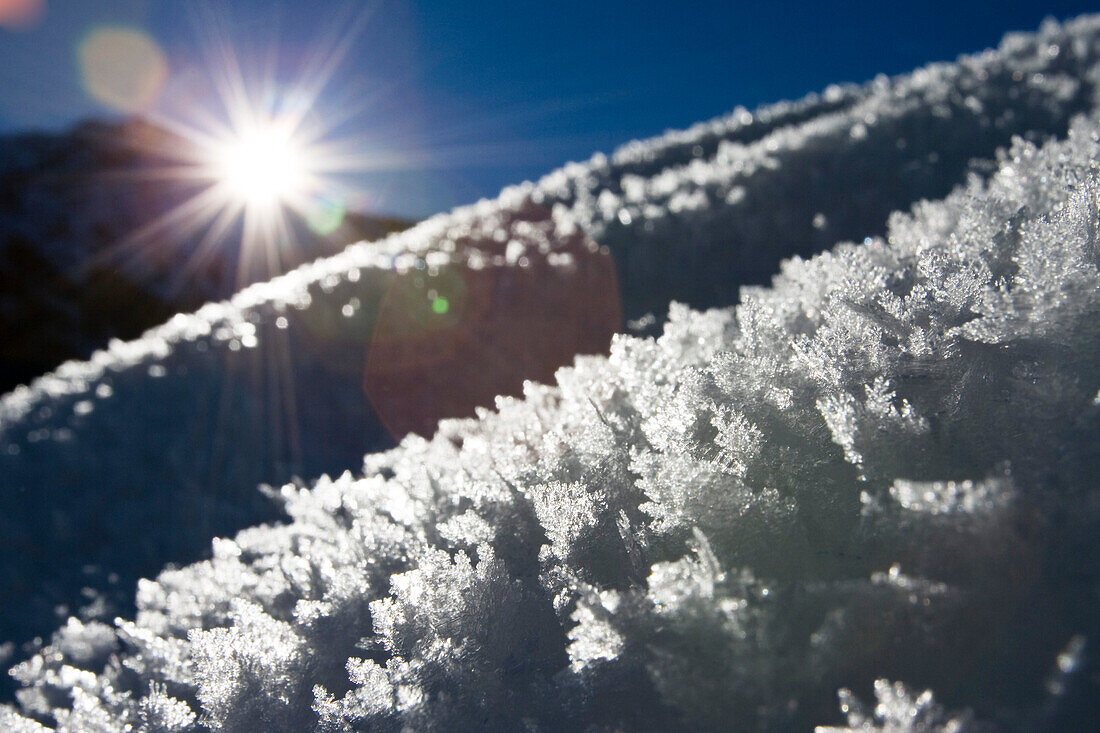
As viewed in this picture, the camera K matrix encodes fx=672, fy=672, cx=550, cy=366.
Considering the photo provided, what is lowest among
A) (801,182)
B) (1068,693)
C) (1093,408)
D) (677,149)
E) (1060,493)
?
(1068,693)

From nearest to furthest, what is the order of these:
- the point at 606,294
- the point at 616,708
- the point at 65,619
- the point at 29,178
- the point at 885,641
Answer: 1. the point at 885,641
2. the point at 616,708
3. the point at 65,619
4. the point at 606,294
5. the point at 29,178

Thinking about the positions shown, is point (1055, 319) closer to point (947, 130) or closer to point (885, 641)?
point (885, 641)

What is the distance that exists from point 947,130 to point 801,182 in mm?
1067

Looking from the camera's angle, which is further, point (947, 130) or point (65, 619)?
point (947, 130)

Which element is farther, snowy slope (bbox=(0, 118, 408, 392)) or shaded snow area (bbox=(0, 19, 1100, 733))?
snowy slope (bbox=(0, 118, 408, 392))

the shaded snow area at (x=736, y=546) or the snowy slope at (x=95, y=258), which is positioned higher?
the snowy slope at (x=95, y=258)

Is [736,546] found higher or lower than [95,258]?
lower

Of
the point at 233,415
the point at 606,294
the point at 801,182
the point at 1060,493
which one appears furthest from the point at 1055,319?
the point at 233,415

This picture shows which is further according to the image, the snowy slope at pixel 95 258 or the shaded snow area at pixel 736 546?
the snowy slope at pixel 95 258

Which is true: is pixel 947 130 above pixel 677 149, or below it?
below

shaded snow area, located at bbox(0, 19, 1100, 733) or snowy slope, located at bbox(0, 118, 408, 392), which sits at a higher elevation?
snowy slope, located at bbox(0, 118, 408, 392)

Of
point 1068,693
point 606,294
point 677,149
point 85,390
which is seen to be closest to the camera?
point 1068,693

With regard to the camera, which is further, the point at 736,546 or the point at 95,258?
the point at 95,258

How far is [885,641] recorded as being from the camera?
1.04m
